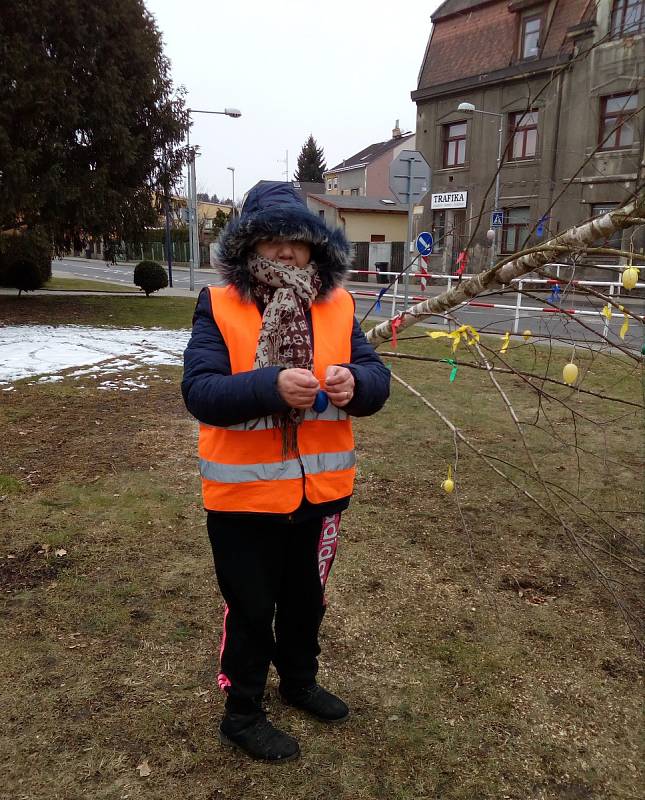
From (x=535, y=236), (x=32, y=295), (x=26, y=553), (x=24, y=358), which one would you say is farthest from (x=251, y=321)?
(x=32, y=295)

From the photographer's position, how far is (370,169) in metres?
48.3

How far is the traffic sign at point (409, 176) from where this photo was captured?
7891mm

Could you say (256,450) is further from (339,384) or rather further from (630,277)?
(630,277)

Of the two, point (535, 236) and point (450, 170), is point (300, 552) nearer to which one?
point (535, 236)

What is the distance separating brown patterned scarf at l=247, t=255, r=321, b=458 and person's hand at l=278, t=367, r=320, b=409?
106 mm

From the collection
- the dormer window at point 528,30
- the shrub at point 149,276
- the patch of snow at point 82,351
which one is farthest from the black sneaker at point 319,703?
the dormer window at point 528,30

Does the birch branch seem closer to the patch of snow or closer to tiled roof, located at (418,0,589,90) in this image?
the patch of snow

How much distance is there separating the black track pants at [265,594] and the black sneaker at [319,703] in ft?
0.16

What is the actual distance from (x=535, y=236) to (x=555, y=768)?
2054 millimetres

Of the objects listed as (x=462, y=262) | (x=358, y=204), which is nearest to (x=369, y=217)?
(x=358, y=204)

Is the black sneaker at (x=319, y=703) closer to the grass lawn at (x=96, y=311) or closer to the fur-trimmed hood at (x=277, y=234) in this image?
the fur-trimmed hood at (x=277, y=234)

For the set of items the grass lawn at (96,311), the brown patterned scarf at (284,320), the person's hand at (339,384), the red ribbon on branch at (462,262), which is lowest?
the grass lawn at (96,311)

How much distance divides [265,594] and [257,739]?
54 centimetres

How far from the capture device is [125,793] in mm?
1970
